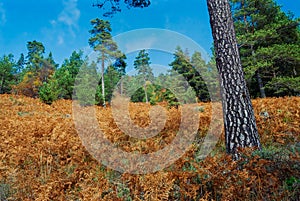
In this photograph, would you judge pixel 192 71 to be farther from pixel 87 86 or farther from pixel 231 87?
pixel 231 87

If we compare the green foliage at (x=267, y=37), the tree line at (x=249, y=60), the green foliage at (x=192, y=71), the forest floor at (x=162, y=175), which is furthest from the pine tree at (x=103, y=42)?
the forest floor at (x=162, y=175)

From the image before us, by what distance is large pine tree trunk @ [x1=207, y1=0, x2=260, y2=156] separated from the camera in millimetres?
3676

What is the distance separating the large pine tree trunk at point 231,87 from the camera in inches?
145

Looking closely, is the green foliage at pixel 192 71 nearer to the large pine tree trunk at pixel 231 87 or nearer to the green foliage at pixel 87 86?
the green foliage at pixel 87 86

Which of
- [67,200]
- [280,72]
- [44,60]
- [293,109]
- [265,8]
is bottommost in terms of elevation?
[67,200]

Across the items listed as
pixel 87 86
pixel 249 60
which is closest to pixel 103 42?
pixel 87 86

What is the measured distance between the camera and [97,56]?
81.3ft

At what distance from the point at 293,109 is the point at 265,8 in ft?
40.0

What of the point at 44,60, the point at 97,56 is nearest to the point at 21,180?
the point at 97,56

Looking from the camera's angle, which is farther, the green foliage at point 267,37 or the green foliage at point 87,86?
the green foliage at point 87,86

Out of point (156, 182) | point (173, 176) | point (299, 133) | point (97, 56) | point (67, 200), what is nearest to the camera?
point (156, 182)

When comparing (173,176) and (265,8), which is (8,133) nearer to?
(173,176)

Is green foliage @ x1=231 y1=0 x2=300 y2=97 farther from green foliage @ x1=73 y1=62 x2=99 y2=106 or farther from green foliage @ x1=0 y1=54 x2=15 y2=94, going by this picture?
green foliage @ x1=0 y1=54 x2=15 y2=94

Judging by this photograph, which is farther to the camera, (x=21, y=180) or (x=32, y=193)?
(x=21, y=180)
